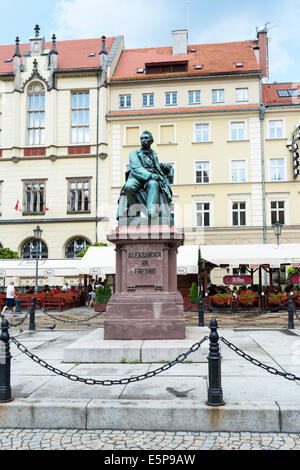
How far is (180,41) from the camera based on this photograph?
35.6 meters

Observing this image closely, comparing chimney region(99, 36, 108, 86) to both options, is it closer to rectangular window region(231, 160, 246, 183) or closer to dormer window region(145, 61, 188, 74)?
dormer window region(145, 61, 188, 74)

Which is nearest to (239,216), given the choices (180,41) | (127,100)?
(127,100)

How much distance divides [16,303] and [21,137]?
666 inches

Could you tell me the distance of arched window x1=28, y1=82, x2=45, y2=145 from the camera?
32.2 metres

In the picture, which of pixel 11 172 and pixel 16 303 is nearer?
pixel 16 303

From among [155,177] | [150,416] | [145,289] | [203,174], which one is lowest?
[150,416]

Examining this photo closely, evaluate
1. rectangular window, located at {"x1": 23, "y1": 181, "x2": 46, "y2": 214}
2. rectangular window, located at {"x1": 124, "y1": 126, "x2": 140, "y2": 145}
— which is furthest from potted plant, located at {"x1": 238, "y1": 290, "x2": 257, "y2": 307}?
rectangular window, located at {"x1": 23, "y1": 181, "x2": 46, "y2": 214}

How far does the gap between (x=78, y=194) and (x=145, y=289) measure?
79.8 ft

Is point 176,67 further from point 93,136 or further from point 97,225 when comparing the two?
point 97,225

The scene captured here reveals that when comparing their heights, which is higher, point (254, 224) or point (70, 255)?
point (254, 224)

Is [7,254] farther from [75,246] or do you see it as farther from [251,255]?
[251,255]

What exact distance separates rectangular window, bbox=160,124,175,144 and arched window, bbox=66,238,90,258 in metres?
9.49

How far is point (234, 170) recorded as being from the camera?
30.7 m

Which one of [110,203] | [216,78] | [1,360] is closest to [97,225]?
[110,203]
